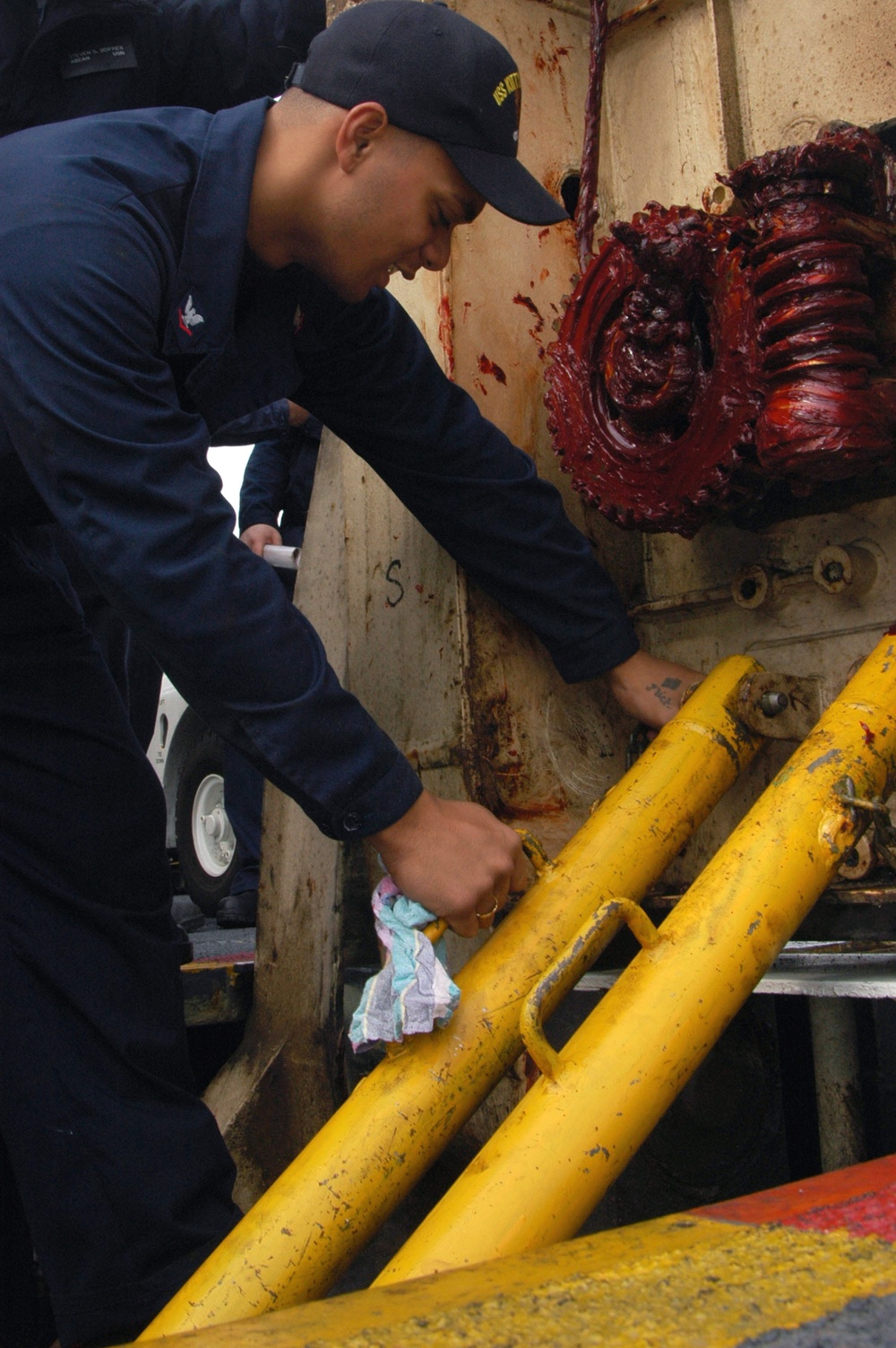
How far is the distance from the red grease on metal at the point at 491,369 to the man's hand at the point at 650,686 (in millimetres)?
614

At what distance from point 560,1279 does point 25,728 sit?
3.90ft

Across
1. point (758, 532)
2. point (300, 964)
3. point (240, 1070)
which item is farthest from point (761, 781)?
point (240, 1070)

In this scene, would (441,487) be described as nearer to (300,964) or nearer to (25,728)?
(25,728)

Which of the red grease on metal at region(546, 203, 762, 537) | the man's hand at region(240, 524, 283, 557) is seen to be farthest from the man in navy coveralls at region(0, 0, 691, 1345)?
the man's hand at region(240, 524, 283, 557)

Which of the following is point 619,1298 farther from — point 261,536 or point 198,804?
point 198,804

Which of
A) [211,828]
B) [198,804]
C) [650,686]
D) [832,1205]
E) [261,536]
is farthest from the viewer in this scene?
[198,804]

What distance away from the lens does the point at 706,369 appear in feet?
5.58

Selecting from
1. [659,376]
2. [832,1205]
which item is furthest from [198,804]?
[832,1205]

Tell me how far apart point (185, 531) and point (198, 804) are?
4.04 m

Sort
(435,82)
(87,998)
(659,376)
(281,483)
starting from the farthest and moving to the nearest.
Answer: (281,483)
(659,376)
(87,998)
(435,82)

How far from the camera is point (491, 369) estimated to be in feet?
6.84

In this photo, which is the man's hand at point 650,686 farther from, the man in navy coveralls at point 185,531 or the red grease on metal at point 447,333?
the red grease on metal at point 447,333

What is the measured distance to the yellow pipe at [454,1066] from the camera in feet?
3.69

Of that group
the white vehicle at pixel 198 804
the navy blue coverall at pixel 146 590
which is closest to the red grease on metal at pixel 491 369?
the navy blue coverall at pixel 146 590
